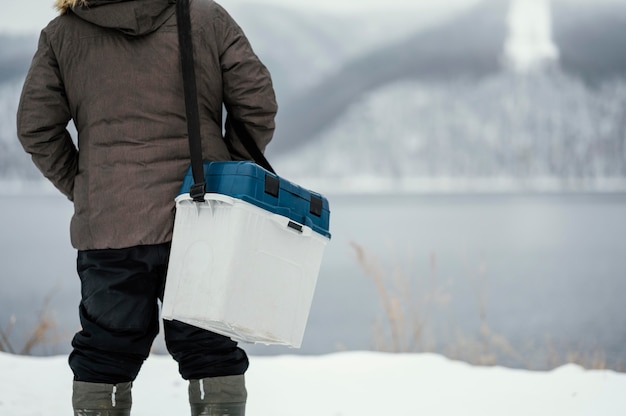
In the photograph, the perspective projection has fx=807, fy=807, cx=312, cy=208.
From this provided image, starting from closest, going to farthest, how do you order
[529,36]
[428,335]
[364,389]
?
[364,389] → [428,335] → [529,36]

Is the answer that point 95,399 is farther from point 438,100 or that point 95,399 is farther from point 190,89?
point 438,100

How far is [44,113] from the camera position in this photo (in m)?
1.39

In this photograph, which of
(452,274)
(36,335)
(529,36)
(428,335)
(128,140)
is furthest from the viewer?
(529,36)

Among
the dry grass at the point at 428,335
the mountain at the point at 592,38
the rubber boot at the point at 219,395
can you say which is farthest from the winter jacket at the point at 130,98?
the mountain at the point at 592,38

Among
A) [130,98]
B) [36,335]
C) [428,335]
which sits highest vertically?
[130,98]

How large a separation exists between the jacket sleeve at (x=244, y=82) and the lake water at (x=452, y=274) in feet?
6.58

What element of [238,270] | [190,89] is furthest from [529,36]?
[238,270]

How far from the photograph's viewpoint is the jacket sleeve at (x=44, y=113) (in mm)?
1385

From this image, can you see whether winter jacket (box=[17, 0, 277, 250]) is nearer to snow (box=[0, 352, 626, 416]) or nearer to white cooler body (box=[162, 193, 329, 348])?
white cooler body (box=[162, 193, 329, 348])

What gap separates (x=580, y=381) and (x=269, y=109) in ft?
5.23

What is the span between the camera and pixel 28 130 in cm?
140

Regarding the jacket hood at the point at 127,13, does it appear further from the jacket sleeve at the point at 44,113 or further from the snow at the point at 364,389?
the snow at the point at 364,389

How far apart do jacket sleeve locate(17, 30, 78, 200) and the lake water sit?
204cm

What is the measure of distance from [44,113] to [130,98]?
157 millimetres
